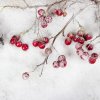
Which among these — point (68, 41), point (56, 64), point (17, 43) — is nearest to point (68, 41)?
point (68, 41)

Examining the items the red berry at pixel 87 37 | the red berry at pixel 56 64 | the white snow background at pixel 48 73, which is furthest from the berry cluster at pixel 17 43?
the red berry at pixel 87 37

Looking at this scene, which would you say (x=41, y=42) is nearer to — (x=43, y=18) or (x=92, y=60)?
(x=43, y=18)

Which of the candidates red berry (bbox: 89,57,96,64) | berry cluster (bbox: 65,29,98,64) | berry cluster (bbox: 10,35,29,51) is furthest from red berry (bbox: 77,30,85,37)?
berry cluster (bbox: 10,35,29,51)

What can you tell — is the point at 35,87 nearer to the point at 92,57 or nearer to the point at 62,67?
the point at 62,67

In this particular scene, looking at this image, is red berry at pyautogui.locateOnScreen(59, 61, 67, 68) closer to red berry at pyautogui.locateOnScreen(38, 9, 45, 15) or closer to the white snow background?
the white snow background

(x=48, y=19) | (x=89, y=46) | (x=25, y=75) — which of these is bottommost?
(x=25, y=75)
